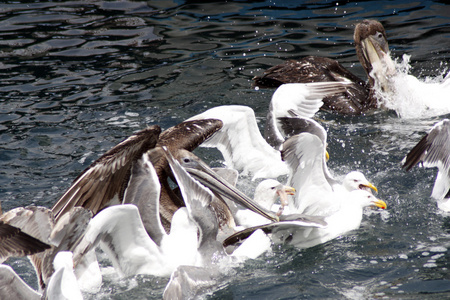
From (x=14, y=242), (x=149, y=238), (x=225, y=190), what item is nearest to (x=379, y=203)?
(x=225, y=190)

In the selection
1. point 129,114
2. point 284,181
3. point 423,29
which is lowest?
A: point 284,181

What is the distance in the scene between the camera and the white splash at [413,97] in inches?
298

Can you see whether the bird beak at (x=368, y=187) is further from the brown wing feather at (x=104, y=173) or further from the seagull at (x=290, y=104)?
the brown wing feather at (x=104, y=173)

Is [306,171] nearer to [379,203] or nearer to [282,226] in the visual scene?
[379,203]

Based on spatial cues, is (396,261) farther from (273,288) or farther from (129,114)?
(129,114)

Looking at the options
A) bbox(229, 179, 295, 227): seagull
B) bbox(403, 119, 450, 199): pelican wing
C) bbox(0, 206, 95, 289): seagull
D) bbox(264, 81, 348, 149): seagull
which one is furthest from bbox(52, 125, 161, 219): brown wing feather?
bbox(403, 119, 450, 199): pelican wing

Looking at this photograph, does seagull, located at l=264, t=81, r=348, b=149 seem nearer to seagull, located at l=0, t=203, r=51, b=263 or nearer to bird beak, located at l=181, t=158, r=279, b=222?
bird beak, located at l=181, t=158, r=279, b=222

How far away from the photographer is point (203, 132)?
602 centimetres

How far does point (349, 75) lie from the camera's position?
800 centimetres

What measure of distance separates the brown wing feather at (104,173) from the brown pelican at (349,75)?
11.4ft

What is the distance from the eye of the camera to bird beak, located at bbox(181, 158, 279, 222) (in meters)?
5.13

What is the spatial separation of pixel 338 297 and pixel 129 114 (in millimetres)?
4226

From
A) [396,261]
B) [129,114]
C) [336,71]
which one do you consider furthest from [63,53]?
[396,261]

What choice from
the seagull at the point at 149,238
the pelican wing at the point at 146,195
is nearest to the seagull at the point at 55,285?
the seagull at the point at 149,238
